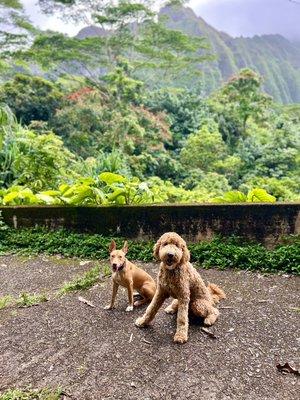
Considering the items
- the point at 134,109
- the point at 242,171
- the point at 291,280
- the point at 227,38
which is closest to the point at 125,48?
the point at 134,109

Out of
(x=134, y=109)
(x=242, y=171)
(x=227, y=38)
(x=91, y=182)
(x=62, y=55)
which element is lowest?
(x=242, y=171)

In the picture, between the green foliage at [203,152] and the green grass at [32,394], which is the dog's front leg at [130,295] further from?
the green foliage at [203,152]

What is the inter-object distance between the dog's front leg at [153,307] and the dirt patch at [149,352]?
0.06 m

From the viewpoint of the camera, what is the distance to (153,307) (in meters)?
3.17

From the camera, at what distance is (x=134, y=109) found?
50.3 feet

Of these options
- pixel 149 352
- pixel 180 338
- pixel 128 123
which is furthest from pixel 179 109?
pixel 149 352

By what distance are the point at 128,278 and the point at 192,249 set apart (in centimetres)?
169

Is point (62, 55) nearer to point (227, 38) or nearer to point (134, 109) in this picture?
point (134, 109)

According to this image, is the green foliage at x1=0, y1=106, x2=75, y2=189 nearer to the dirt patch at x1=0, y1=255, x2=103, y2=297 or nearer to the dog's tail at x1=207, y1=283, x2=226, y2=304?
the dirt patch at x1=0, y1=255, x2=103, y2=297

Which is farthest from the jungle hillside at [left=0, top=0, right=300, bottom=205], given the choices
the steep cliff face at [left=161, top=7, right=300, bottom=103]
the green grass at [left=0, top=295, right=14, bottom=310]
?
the steep cliff face at [left=161, top=7, right=300, bottom=103]

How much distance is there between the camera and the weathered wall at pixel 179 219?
5090 mm

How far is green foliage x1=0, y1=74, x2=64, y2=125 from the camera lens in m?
15.5

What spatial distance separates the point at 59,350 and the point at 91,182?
3.44 m

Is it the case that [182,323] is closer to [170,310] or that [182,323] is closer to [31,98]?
[170,310]
